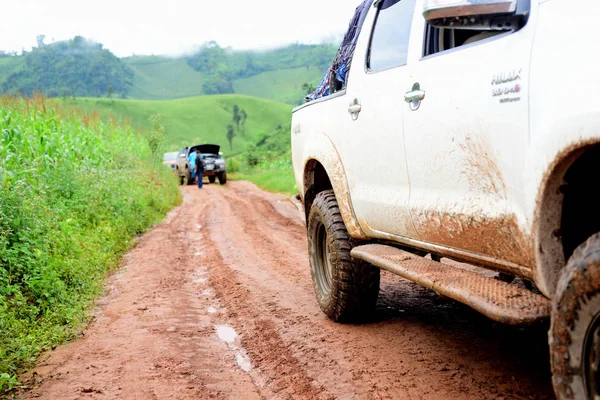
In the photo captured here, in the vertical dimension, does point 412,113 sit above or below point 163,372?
above

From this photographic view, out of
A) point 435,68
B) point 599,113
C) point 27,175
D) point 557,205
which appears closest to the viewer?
point 599,113

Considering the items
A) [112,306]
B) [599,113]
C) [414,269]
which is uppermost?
[599,113]

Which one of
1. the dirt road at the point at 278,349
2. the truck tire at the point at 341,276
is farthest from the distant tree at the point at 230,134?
the truck tire at the point at 341,276

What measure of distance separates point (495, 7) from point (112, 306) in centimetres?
475

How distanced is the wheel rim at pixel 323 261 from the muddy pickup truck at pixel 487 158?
0.52 metres

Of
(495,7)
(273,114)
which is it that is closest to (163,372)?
(495,7)

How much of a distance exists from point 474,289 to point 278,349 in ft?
6.49

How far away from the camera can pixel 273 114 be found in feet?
416

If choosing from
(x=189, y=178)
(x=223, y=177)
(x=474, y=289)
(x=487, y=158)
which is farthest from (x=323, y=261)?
(x=189, y=178)

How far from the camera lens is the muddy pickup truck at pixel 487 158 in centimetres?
205

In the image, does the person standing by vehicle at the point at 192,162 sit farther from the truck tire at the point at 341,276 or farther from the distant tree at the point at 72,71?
the distant tree at the point at 72,71

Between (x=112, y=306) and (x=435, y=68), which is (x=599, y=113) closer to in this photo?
(x=435, y=68)

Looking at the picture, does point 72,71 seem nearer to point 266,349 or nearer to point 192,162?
point 192,162

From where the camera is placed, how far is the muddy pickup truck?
205cm
